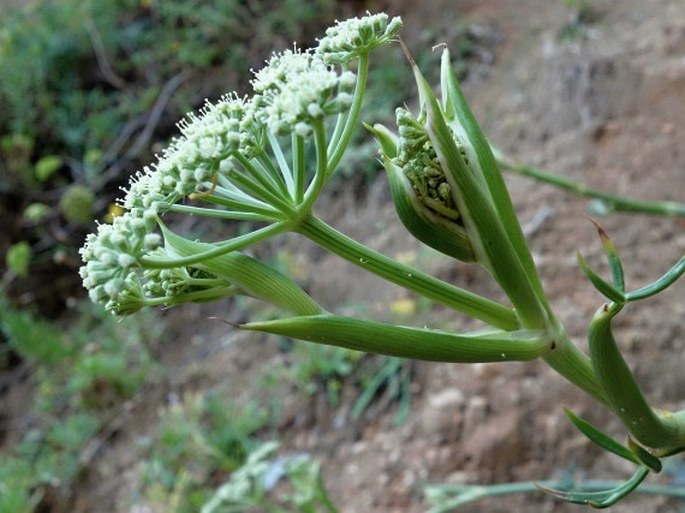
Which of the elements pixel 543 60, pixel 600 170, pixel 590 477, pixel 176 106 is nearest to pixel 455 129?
pixel 590 477

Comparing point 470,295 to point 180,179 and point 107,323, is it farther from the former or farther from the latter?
point 107,323

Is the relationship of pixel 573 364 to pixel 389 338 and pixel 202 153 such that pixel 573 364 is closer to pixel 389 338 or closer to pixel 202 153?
pixel 389 338

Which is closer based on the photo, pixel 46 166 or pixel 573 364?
pixel 573 364

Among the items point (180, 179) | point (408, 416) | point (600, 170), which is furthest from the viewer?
point (600, 170)

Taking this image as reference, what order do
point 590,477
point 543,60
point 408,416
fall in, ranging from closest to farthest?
point 590,477, point 408,416, point 543,60

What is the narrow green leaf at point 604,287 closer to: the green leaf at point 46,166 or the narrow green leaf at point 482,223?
the narrow green leaf at point 482,223

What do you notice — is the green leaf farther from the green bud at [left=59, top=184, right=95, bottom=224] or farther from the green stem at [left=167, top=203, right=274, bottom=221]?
the green stem at [left=167, top=203, right=274, bottom=221]

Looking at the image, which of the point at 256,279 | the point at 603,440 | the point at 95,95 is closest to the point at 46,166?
the point at 95,95
